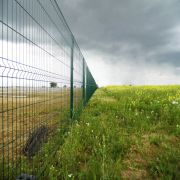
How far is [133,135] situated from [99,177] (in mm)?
2575

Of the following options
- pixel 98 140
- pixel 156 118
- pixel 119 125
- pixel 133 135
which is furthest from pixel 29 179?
pixel 156 118

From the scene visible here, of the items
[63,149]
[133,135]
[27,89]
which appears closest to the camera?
[27,89]

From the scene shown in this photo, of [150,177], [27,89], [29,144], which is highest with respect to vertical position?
[27,89]

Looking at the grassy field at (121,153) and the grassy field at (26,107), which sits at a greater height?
the grassy field at (26,107)

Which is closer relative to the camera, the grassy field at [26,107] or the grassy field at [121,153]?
the grassy field at [26,107]

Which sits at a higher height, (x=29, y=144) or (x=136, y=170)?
(x=29, y=144)

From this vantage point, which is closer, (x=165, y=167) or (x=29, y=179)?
(x=29, y=179)

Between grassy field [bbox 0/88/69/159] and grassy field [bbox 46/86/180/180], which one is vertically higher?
grassy field [bbox 0/88/69/159]

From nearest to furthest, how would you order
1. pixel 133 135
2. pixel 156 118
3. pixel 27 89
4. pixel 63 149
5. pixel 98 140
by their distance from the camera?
pixel 27 89, pixel 63 149, pixel 98 140, pixel 133 135, pixel 156 118

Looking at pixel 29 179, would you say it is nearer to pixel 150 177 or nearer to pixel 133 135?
pixel 150 177

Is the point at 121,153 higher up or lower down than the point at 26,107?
lower down

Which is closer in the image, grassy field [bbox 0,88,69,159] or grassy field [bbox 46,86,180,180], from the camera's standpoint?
grassy field [bbox 0,88,69,159]

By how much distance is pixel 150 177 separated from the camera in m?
4.81

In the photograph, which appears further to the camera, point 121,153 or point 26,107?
point 121,153
